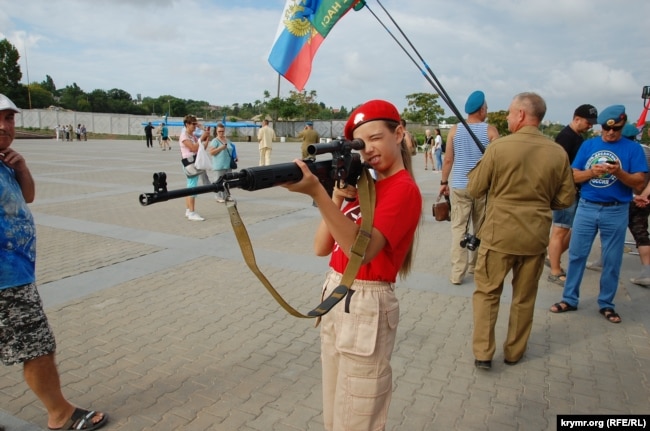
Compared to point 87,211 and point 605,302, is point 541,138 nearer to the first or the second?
point 605,302

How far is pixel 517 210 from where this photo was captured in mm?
3217

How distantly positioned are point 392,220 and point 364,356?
57cm

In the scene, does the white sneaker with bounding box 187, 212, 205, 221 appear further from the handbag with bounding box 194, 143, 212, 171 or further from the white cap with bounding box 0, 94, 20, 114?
the white cap with bounding box 0, 94, 20, 114

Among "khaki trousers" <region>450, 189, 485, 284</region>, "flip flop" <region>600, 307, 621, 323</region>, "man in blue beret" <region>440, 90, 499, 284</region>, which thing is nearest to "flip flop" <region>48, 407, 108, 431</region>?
"man in blue beret" <region>440, 90, 499, 284</region>

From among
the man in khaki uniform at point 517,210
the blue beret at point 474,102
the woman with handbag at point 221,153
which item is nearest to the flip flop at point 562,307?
the man in khaki uniform at point 517,210

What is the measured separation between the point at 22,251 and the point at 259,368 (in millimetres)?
1829

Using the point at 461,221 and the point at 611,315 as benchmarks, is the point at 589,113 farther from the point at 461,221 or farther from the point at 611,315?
the point at 611,315

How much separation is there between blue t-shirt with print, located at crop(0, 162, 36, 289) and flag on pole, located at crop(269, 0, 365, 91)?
2.31 m

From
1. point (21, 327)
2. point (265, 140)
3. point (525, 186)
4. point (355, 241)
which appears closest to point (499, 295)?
point (525, 186)

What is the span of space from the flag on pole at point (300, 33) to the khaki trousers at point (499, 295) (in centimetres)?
230

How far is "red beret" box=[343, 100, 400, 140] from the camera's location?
68.0 inches

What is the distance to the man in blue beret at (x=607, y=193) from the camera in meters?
3.97

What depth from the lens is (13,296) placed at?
2363 mm

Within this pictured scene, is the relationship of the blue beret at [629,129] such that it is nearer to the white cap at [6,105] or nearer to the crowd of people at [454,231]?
the crowd of people at [454,231]
